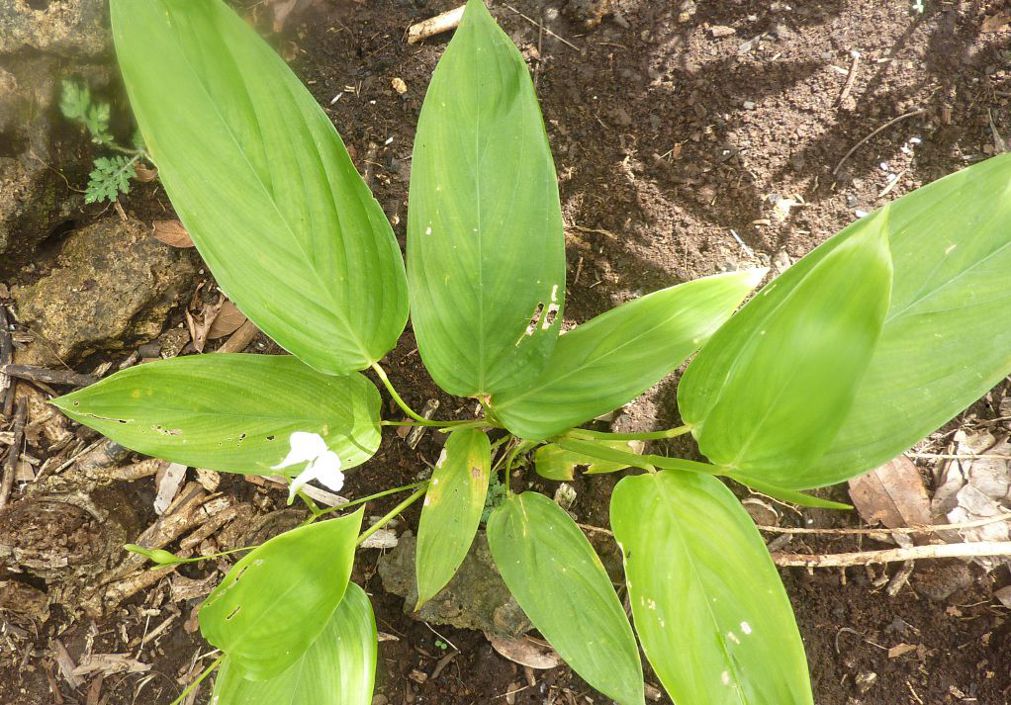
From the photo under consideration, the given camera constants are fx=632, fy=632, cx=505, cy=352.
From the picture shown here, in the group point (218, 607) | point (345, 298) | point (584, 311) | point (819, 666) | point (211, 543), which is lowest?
point (819, 666)

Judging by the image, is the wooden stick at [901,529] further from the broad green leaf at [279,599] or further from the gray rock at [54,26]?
the gray rock at [54,26]

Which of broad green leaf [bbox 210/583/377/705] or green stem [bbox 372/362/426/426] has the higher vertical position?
green stem [bbox 372/362/426/426]

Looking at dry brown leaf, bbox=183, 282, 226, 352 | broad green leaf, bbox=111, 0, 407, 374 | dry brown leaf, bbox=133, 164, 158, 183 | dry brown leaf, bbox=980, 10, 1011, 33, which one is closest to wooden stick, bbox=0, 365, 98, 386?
dry brown leaf, bbox=183, 282, 226, 352

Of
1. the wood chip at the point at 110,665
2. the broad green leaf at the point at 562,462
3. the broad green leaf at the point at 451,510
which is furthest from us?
the wood chip at the point at 110,665

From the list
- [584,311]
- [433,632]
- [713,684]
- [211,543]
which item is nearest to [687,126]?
[584,311]

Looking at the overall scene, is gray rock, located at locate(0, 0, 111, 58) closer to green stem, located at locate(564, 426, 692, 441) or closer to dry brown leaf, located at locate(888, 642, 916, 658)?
green stem, located at locate(564, 426, 692, 441)

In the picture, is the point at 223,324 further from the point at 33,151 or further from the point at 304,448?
the point at 304,448

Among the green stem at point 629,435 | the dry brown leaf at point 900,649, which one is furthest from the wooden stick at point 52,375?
the dry brown leaf at point 900,649

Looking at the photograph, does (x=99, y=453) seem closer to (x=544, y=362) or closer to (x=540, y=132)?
(x=544, y=362)
